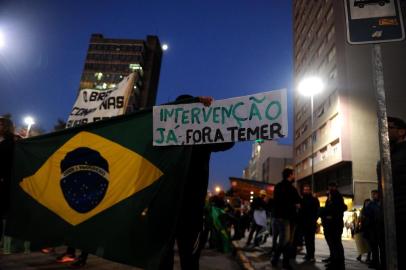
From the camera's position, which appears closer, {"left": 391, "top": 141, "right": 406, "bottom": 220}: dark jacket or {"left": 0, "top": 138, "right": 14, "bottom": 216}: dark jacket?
{"left": 391, "top": 141, "right": 406, "bottom": 220}: dark jacket

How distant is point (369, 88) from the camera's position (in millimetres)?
38250

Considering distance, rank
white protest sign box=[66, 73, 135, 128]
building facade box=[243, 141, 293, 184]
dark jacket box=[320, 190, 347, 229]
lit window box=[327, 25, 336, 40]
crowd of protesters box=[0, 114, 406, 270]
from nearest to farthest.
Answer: crowd of protesters box=[0, 114, 406, 270]
dark jacket box=[320, 190, 347, 229]
white protest sign box=[66, 73, 135, 128]
lit window box=[327, 25, 336, 40]
building facade box=[243, 141, 293, 184]

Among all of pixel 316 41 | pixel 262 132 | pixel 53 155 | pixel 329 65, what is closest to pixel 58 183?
pixel 53 155

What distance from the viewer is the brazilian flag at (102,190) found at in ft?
11.9

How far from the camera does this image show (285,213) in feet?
22.6

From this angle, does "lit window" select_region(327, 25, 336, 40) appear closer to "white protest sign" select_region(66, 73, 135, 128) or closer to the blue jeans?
the blue jeans

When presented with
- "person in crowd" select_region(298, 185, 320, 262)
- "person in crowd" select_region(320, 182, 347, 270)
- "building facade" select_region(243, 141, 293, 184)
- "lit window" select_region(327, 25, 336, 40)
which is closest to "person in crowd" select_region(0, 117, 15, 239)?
"person in crowd" select_region(320, 182, 347, 270)

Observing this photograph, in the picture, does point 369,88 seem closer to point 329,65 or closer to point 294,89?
point 329,65

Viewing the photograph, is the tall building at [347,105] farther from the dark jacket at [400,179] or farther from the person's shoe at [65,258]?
the dark jacket at [400,179]

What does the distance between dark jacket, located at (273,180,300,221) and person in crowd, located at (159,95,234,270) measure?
3.62 metres

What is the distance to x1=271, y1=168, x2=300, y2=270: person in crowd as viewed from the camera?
6.73 metres

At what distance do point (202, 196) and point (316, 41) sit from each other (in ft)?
165

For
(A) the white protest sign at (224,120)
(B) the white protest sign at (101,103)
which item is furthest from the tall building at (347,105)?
(A) the white protest sign at (224,120)

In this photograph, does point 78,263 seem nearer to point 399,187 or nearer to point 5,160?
point 5,160
